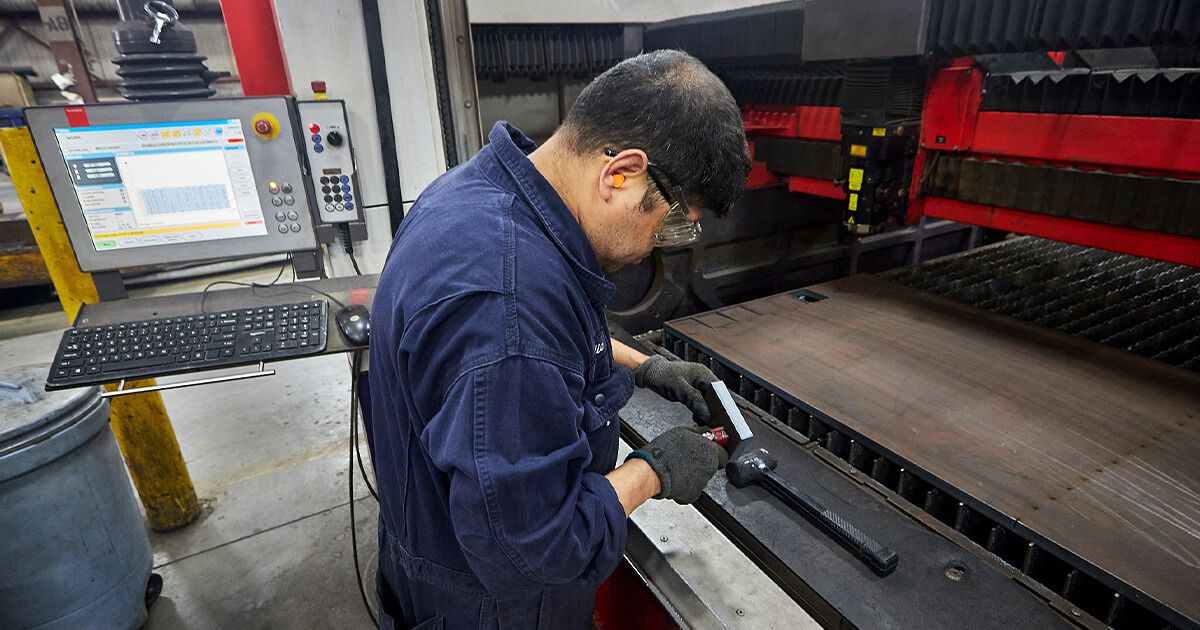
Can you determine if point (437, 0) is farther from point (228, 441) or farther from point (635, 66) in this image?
point (228, 441)

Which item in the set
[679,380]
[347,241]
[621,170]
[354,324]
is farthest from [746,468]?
[347,241]

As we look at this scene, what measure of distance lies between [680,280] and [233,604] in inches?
76.8

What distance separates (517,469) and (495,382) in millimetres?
105

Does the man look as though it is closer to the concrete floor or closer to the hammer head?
the hammer head

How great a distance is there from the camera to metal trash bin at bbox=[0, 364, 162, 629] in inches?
60.1

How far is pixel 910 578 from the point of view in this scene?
960 mm

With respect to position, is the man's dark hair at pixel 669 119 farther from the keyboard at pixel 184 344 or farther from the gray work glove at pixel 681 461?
the keyboard at pixel 184 344

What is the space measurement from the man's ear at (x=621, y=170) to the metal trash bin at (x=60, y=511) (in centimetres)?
167

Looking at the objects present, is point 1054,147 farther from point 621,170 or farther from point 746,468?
point 621,170

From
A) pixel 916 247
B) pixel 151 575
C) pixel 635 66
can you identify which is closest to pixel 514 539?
pixel 635 66

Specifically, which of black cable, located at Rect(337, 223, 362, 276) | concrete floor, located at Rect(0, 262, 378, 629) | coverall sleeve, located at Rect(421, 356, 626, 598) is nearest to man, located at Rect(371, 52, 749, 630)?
coverall sleeve, located at Rect(421, 356, 626, 598)

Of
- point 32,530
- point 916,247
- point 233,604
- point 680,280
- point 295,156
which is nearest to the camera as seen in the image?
point 32,530

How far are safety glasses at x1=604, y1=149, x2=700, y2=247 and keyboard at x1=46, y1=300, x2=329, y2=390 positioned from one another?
3.22 ft

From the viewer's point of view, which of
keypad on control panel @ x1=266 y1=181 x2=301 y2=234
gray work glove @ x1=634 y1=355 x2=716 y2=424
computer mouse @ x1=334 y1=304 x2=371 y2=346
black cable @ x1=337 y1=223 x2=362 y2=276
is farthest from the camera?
black cable @ x1=337 y1=223 x2=362 y2=276
